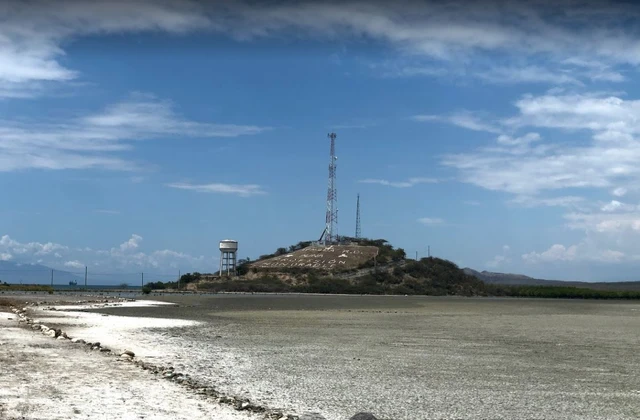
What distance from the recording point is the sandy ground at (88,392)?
12.3 meters

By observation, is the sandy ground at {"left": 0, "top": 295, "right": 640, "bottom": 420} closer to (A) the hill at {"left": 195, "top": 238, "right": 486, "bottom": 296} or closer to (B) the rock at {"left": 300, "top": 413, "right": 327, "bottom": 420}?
(B) the rock at {"left": 300, "top": 413, "right": 327, "bottom": 420}

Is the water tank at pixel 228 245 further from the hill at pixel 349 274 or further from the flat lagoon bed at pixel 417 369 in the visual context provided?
the flat lagoon bed at pixel 417 369

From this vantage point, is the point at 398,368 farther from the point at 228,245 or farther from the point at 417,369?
the point at 228,245

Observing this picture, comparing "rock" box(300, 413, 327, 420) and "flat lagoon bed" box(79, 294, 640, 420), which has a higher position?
"rock" box(300, 413, 327, 420)

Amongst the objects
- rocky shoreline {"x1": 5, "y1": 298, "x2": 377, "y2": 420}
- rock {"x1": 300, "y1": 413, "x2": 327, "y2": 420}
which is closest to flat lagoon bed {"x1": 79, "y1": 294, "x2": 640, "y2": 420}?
rock {"x1": 300, "y1": 413, "x2": 327, "y2": 420}

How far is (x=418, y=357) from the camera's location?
2273 cm

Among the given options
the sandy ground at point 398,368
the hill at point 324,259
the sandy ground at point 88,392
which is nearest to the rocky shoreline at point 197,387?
the sandy ground at point 88,392

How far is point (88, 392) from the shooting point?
1409cm

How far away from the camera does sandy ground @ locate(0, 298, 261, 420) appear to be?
40.3ft

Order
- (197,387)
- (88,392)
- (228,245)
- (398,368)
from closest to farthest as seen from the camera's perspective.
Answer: (88,392) < (197,387) < (398,368) < (228,245)

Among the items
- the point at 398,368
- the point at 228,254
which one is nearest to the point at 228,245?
the point at 228,254

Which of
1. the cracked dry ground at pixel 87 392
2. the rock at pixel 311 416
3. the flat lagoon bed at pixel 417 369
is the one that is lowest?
the flat lagoon bed at pixel 417 369

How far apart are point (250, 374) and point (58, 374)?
189 inches

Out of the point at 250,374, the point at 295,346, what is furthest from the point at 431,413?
the point at 295,346
